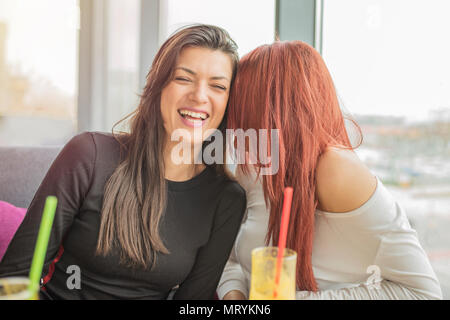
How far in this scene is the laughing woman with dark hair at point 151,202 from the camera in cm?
111

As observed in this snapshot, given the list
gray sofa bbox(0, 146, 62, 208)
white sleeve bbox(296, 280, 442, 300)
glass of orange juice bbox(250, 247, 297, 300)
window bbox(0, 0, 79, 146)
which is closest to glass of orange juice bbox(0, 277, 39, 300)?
glass of orange juice bbox(250, 247, 297, 300)

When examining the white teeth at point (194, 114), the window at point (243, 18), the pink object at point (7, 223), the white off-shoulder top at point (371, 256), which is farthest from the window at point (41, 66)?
the white off-shoulder top at point (371, 256)

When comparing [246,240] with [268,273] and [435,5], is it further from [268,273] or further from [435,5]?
[435,5]

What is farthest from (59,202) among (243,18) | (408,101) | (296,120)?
(243,18)

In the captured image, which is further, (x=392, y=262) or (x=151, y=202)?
(x=151, y=202)

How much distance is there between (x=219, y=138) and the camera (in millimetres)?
1315

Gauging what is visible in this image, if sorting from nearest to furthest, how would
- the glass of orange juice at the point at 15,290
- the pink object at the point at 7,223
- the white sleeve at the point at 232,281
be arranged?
1. the glass of orange juice at the point at 15,290
2. the white sleeve at the point at 232,281
3. the pink object at the point at 7,223

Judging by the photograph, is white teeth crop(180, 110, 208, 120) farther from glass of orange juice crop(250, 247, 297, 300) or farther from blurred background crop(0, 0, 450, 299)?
glass of orange juice crop(250, 247, 297, 300)

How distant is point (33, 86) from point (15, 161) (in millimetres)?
2322

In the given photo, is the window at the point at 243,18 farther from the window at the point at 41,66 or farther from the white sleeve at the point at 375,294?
the window at the point at 41,66

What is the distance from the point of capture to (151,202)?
1.15 meters

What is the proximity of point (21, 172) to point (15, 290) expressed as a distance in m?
1.18

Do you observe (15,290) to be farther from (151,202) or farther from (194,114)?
(194,114)

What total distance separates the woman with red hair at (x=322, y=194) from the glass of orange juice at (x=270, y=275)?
1.02 feet
